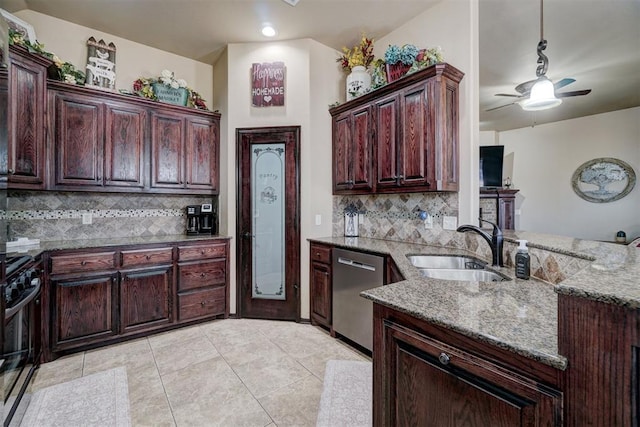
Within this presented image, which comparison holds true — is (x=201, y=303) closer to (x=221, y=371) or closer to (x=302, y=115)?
(x=221, y=371)

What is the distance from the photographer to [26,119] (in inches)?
98.5

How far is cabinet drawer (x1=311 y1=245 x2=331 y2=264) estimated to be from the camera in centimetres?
303

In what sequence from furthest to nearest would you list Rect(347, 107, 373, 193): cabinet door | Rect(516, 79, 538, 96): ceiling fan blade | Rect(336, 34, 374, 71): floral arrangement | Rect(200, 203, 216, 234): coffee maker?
Rect(516, 79, 538, 96): ceiling fan blade
Rect(200, 203, 216, 234): coffee maker
Rect(336, 34, 374, 71): floral arrangement
Rect(347, 107, 373, 193): cabinet door

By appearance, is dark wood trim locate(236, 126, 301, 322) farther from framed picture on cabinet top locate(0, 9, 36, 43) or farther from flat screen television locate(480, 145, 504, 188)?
flat screen television locate(480, 145, 504, 188)

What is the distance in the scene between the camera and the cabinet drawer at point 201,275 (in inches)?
125

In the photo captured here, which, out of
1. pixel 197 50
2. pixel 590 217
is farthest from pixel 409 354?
pixel 590 217

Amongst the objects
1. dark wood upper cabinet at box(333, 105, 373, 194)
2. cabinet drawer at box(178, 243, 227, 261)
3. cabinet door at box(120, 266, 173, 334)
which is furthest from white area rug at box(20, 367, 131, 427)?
dark wood upper cabinet at box(333, 105, 373, 194)

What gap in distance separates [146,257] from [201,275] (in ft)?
1.93

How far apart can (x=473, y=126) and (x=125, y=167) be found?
11.3 ft

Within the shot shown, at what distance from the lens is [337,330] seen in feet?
9.52

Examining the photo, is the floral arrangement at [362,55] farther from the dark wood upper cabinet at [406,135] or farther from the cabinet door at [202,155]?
Answer: the cabinet door at [202,155]

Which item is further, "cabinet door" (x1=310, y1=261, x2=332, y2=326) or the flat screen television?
the flat screen television

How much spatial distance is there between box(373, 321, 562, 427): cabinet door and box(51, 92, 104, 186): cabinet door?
322 cm

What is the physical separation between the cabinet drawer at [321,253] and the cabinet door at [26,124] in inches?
103
